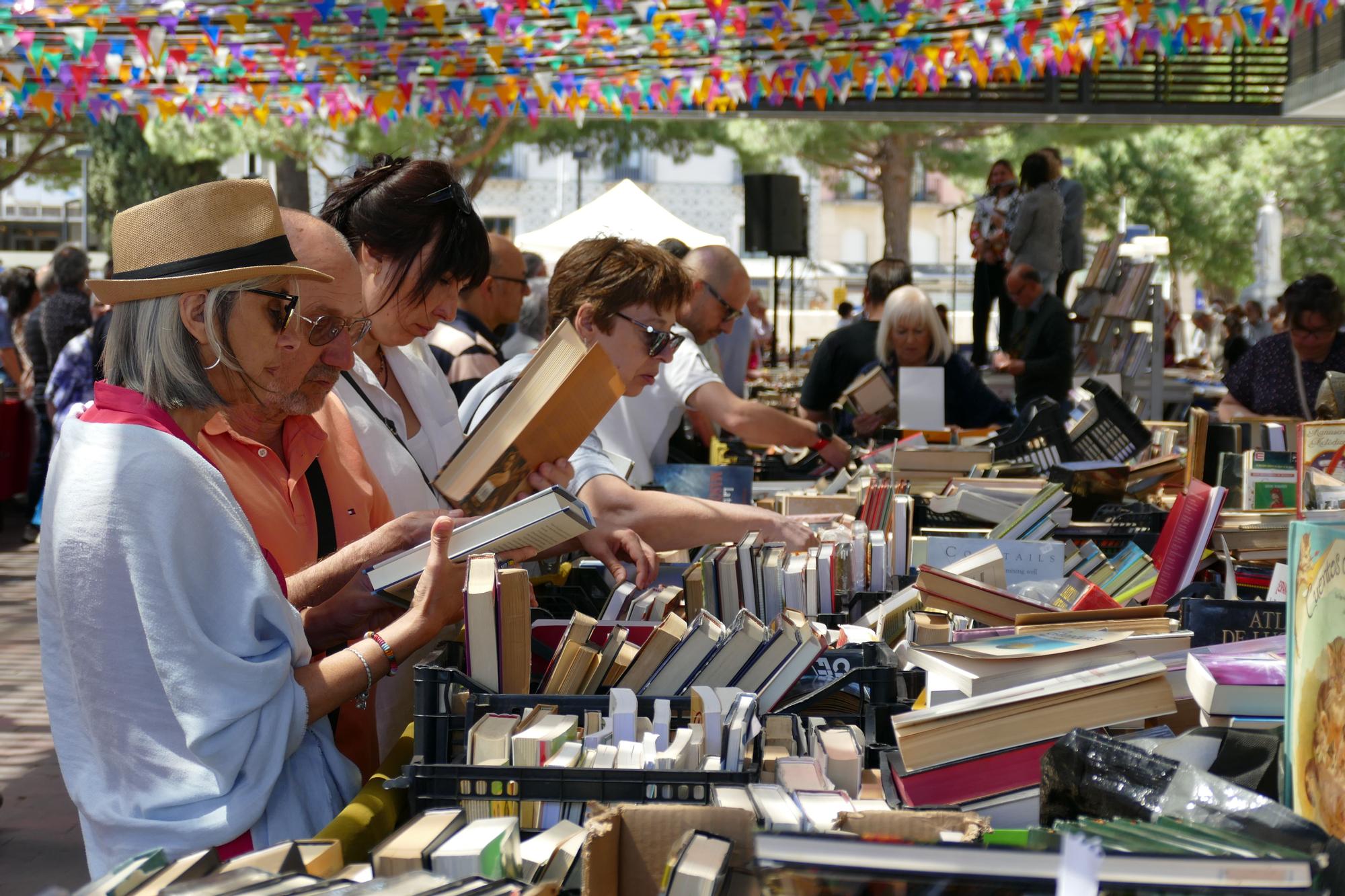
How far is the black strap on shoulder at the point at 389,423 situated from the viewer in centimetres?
261

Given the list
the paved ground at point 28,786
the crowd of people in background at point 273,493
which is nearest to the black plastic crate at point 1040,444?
the crowd of people in background at point 273,493

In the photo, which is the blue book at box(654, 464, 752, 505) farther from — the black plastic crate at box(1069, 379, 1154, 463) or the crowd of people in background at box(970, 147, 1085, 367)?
the crowd of people in background at box(970, 147, 1085, 367)

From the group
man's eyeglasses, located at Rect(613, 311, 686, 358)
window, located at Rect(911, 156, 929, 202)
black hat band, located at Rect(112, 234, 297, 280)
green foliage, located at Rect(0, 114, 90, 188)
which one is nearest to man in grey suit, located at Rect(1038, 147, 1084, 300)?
man's eyeglasses, located at Rect(613, 311, 686, 358)

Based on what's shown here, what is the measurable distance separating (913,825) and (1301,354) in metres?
4.85

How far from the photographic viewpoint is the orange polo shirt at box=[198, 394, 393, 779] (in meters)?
2.05

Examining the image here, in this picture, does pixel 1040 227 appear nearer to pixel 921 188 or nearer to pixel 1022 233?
pixel 1022 233

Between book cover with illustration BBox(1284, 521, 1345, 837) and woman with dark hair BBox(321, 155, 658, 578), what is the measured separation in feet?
4.68

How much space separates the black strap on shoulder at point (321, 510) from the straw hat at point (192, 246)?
547mm

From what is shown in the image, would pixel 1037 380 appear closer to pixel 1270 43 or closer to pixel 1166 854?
pixel 1270 43

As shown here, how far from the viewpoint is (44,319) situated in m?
8.27

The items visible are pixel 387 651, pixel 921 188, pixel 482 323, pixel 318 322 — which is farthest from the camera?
pixel 921 188

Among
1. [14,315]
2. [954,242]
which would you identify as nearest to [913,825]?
[14,315]

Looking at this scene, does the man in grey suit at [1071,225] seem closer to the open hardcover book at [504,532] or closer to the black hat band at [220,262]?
the open hardcover book at [504,532]

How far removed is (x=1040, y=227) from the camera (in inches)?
356
